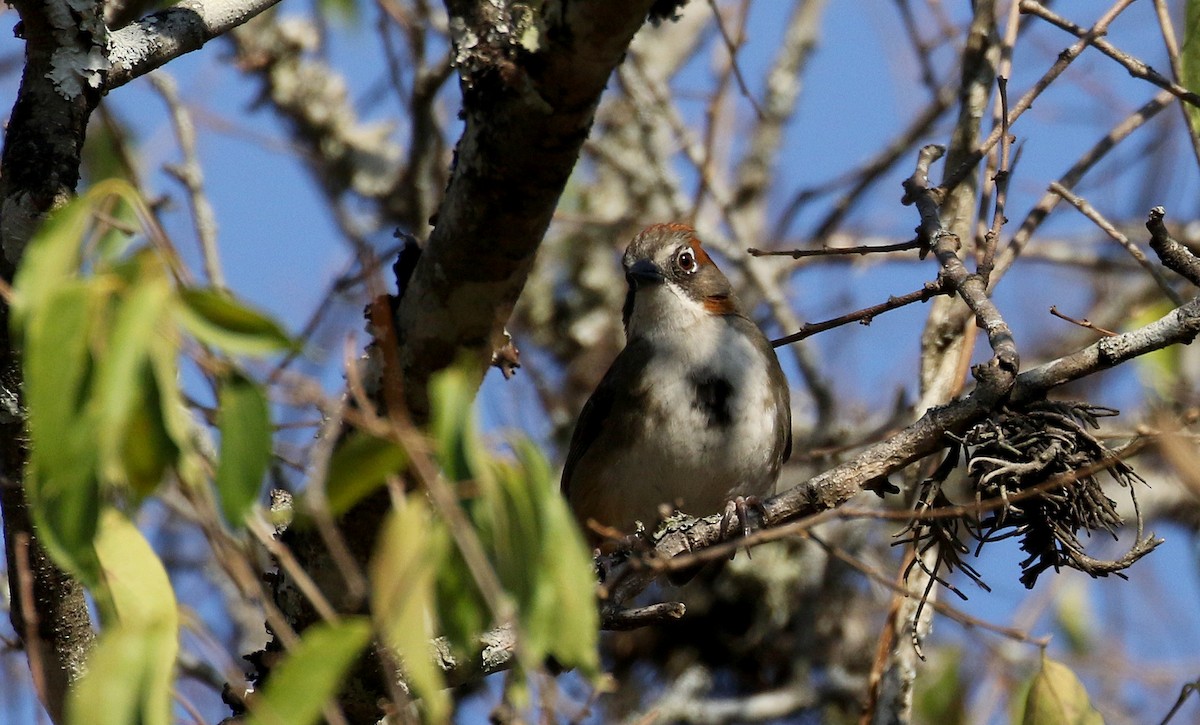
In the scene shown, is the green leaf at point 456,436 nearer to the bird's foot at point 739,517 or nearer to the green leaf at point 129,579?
the green leaf at point 129,579

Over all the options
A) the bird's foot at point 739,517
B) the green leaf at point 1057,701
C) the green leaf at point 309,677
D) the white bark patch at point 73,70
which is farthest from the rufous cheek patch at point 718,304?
the green leaf at point 309,677

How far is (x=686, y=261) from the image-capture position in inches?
229

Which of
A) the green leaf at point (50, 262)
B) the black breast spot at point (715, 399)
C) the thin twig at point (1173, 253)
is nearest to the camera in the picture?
the green leaf at point (50, 262)

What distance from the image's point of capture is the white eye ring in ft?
19.0

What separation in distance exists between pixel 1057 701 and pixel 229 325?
228 cm

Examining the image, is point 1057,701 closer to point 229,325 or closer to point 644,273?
point 229,325

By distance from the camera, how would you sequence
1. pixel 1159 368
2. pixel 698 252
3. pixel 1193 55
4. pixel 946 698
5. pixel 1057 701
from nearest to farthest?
pixel 1057 701 < pixel 1193 55 < pixel 1159 368 < pixel 946 698 < pixel 698 252

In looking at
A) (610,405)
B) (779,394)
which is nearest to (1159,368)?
(779,394)

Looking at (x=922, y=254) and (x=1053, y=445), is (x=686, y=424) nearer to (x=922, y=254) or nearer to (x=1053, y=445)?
(x=922, y=254)

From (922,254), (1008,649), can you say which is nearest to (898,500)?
(1008,649)

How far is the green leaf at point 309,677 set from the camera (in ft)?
6.12

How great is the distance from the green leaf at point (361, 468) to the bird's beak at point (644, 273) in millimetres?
3469

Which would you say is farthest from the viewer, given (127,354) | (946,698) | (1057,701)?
(946,698)

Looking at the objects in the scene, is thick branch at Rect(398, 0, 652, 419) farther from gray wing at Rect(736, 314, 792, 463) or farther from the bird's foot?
gray wing at Rect(736, 314, 792, 463)
